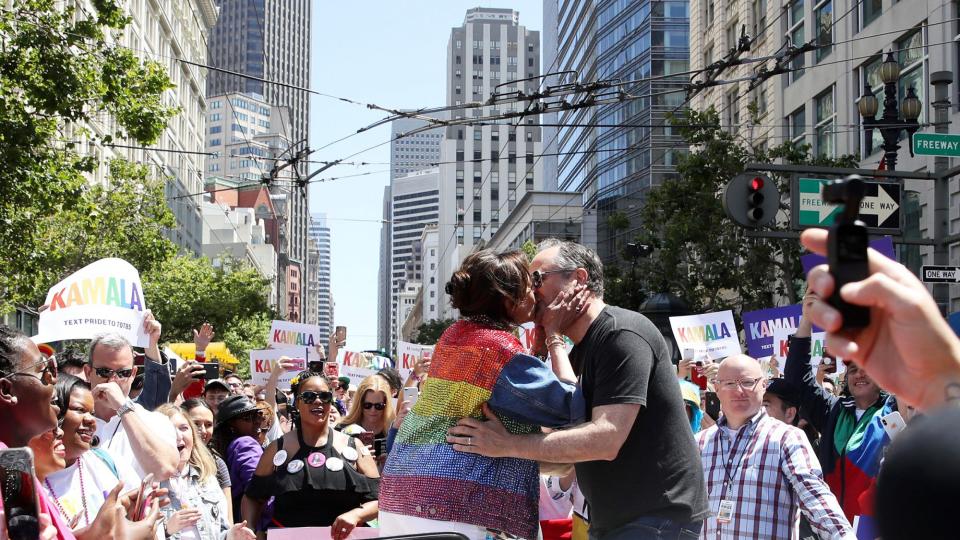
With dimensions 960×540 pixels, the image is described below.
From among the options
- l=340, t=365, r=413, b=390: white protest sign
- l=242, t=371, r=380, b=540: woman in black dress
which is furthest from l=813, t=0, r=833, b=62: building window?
l=242, t=371, r=380, b=540: woman in black dress

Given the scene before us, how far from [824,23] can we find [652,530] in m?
29.0

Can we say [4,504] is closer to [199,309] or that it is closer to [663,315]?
[663,315]

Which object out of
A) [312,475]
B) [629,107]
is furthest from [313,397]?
[629,107]

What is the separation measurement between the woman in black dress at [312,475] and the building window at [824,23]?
2485 cm

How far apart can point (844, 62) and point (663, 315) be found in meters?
9.08

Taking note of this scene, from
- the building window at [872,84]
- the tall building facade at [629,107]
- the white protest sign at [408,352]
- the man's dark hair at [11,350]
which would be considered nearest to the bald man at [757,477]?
the man's dark hair at [11,350]

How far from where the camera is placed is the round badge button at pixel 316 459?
723cm

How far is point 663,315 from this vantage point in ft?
85.7

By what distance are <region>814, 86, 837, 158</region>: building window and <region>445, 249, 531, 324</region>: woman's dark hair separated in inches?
1079

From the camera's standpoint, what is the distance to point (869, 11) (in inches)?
1114

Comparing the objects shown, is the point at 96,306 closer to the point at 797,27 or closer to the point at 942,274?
the point at 942,274

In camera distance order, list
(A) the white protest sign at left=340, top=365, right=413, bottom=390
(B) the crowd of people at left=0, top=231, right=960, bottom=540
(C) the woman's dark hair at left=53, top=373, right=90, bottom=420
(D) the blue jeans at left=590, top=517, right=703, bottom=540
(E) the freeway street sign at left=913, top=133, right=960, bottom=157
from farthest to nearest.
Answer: (A) the white protest sign at left=340, top=365, right=413, bottom=390, (E) the freeway street sign at left=913, top=133, right=960, bottom=157, (C) the woman's dark hair at left=53, top=373, right=90, bottom=420, (D) the blue jeans at left=590, top=517, right=703, bottom=540, (B) the crowd of people at left=0, top=231, right=960, bottom=540

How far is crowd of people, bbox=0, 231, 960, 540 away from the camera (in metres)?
1.49

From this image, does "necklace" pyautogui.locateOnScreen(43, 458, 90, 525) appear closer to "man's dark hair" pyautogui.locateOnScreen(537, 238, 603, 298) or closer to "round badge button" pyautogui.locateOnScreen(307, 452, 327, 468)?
"man's dark hair" pyautogui.locateOnScreen(537, 238, 603, 298)
